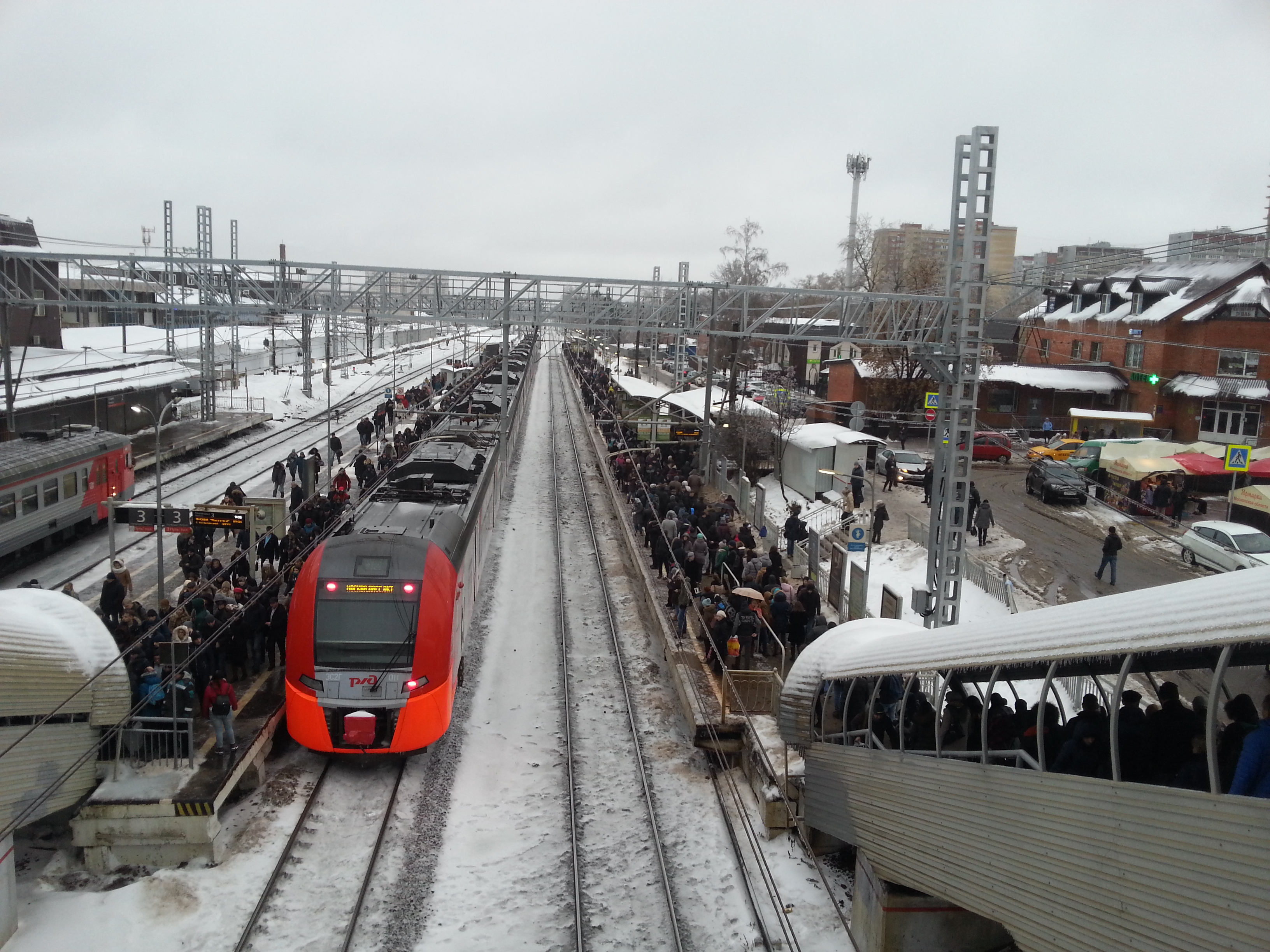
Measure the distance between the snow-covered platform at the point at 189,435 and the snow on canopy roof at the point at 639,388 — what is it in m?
14.2

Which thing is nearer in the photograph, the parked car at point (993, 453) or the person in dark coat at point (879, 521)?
the person in dark coat at point (879, 521)

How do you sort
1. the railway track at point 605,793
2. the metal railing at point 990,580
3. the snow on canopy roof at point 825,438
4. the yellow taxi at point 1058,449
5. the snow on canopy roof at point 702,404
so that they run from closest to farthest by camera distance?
the railway track at point 605,793 → the metal railing at point 990,580 → the snow on canopy roof at point 825,438 → the snow on canopy roof at point 702,404 → the yellow taxi at point 1058,449

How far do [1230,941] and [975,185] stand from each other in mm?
10404

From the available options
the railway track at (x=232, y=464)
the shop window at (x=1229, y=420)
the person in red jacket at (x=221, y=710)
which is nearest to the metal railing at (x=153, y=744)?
the person in red jacket at (x=221, y=710)

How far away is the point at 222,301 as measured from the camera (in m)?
19.9

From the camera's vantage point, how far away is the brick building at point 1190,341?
3322 centimetres

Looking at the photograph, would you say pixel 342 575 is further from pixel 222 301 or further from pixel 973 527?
pixel 973 527

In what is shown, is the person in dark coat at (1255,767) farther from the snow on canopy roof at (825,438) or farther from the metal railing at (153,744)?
the snow on canopy roof at (825,438)

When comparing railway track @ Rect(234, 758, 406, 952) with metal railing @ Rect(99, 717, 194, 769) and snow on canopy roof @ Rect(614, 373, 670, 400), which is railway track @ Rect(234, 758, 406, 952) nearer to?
metal railing @ Rect(99, 717, 194, 769)

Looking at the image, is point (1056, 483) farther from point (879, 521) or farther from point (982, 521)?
point (879, 521)

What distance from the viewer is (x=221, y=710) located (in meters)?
9.52

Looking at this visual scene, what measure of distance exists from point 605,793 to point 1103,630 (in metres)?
6.82

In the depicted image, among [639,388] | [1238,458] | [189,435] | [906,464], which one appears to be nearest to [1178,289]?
[906,464]

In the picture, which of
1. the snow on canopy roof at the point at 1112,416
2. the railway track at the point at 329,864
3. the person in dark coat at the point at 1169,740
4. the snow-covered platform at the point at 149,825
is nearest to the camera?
the person in dark coat at the point at 1169,740
